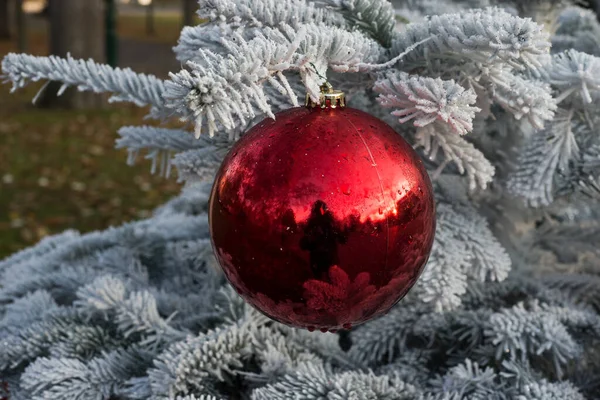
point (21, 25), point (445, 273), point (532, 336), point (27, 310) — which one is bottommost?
point (21, 25)

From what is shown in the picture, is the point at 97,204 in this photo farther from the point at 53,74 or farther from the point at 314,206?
the point at 314,206

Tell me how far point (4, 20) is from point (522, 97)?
19654 millimetres

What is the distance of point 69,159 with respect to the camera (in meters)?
6.89

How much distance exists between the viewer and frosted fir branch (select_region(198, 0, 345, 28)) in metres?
1.20

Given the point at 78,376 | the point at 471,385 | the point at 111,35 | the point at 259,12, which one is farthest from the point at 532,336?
the point at 111,35

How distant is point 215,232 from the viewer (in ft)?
3.71

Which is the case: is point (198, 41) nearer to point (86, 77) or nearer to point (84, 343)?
point (86, 77)

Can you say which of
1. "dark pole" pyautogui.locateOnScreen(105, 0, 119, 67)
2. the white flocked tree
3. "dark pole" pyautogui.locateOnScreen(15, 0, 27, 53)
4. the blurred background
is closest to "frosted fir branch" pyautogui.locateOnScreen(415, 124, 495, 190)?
the white flocked tree

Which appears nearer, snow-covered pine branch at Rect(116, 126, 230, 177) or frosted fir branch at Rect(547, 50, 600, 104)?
frosted fir branch at Rect(547, 50, 600, 104)

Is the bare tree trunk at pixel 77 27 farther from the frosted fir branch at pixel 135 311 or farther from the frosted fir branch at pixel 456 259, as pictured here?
the frosted fir branch at pixel 456 259

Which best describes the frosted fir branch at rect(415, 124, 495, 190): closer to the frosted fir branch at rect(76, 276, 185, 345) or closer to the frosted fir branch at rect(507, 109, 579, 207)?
the frosted fir branch at rect(507, 109, 579, 207)

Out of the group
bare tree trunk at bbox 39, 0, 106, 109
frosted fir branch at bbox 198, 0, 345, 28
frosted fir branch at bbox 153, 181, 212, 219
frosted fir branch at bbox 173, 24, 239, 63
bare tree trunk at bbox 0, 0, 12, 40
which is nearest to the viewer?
frosted fir branch at bbox 198, 0, 345, 28

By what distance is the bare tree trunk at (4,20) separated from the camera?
1825 centimetres

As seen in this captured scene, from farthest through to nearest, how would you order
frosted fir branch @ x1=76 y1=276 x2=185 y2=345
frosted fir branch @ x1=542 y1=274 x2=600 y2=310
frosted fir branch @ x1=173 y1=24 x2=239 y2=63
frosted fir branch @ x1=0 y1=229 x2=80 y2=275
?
frosted fir branch @ x1=0 y1=229 x2=80 y2=275
frosted fir branch @ x1=542 y1=274 x2=600 y2=310
frosted fir branch @ x1=76 y1=276 x2=185 y2=345
frosted fir branch @ x1=173 y1=24 x2=239 y2=63
